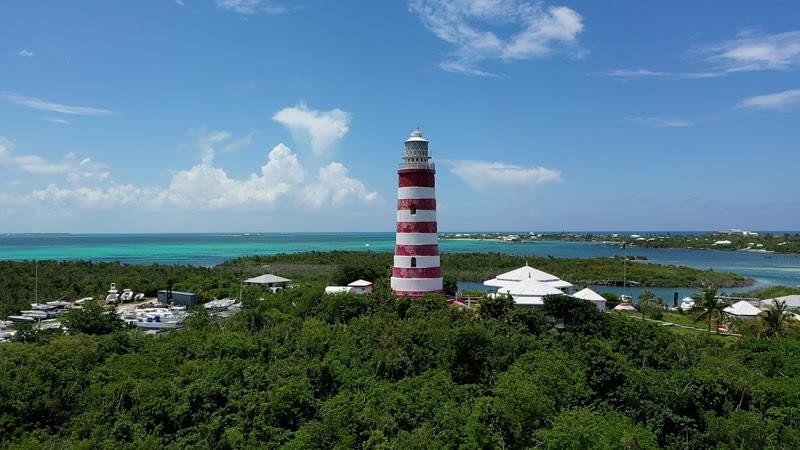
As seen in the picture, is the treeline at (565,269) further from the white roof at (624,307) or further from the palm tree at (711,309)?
the palm tree at (711,309)

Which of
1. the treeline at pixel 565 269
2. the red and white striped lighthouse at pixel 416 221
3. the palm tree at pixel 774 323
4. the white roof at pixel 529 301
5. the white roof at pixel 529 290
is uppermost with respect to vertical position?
the red and white striped lighthouse at pixel 416 221

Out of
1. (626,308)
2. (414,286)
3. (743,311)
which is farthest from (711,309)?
(414,286)

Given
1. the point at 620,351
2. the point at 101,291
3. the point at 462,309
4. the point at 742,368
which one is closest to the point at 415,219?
the point at 462,309

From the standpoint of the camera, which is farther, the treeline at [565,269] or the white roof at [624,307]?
the treeline at [565,269]

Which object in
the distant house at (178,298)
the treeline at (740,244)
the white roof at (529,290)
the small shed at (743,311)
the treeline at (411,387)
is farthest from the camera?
the treeline at (740,244)

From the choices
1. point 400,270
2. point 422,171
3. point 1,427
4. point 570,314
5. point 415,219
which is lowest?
point 1,427

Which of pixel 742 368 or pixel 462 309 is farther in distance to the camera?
pixel 462 309

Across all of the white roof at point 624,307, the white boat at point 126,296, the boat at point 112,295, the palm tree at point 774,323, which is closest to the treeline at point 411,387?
the palm tree at point 774,323

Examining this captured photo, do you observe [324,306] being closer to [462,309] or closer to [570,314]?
[462,309]
